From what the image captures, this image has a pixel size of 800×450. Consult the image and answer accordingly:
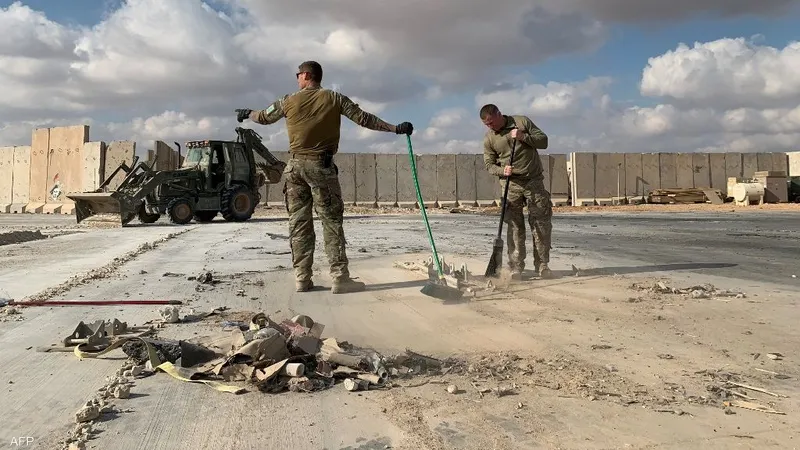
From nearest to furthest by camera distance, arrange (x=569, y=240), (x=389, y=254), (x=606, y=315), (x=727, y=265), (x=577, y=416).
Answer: (x=577, y=416), (x=606, y=315), (x=727, y=265), (x=389, y=254), (x=569, y=240)

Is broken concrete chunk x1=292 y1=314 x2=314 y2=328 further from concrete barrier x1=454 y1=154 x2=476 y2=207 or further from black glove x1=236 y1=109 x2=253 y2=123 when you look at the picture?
concrete barrier x1=454 y1=154 x2=476 y2=207

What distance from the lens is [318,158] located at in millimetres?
4934

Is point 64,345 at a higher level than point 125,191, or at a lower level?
lower

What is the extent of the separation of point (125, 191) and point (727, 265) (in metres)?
14.9

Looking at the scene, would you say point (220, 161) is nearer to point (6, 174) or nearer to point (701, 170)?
point (6, 174)

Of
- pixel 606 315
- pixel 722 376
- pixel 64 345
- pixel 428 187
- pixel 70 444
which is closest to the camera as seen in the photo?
pixel 70 444

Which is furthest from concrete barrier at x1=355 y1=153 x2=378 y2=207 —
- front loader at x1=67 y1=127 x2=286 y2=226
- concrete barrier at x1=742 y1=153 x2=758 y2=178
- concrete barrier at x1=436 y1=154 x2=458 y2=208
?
concrete barrier at x1=742 y1=153 x2=758 y2=178

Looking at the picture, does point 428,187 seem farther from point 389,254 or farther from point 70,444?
point 70,444

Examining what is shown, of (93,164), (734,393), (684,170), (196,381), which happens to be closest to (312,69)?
(196,381)

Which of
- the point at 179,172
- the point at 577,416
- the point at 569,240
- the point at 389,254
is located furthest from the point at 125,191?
the point at 577,416

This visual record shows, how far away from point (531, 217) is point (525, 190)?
11.1 inches

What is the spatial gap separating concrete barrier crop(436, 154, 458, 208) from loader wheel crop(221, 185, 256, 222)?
13098 mm

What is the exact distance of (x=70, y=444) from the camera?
1937 mm

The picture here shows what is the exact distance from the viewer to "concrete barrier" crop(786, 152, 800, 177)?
33.6 metres
